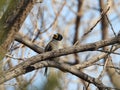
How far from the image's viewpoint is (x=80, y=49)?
2.32 metres

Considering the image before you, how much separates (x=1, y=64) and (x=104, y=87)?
1.32m

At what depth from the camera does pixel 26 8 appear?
8.47ft

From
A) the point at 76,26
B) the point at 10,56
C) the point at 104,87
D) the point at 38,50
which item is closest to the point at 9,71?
the point at 104,87

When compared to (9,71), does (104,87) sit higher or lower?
lower

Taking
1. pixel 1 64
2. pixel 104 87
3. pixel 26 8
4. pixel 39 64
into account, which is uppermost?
pixel 26 8

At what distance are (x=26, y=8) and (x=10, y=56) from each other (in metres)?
1.17

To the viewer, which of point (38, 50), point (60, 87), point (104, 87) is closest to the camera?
point (60, 87)

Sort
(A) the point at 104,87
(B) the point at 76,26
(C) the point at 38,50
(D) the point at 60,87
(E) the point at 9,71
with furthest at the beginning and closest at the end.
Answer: (B) the point at 76,26
(C) the point at 38,50
(A) the point at 104,87
(E) the point at 9,71
(D) the point at 60,87

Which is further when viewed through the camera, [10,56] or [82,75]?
[10,56]

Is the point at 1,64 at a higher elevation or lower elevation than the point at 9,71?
higher

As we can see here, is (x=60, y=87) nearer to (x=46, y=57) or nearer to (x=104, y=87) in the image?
(x=46, y=57)

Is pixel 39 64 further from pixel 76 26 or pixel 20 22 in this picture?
pixel 76 26

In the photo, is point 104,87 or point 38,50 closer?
point 104,87

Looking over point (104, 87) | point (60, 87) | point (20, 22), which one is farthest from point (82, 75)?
point (60, 87)
